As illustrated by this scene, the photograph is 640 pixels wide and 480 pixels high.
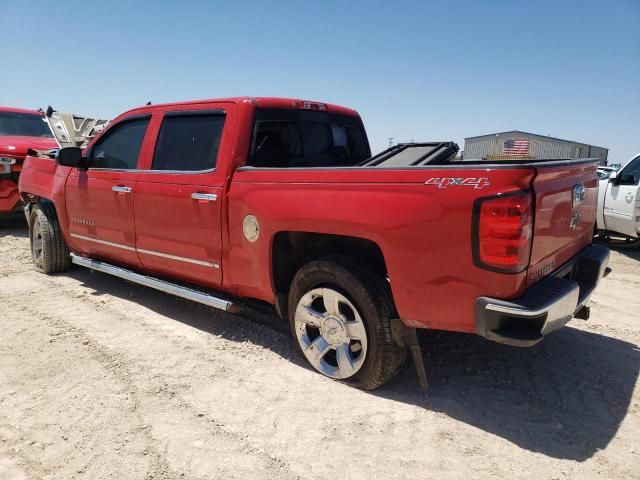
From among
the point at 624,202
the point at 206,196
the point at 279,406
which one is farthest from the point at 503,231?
the point at 624,202

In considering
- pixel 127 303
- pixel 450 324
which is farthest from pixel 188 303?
pixel 450 324

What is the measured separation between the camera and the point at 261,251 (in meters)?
3.31

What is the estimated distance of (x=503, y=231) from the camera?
2.28 metres

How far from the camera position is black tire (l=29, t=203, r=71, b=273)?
18.1ft

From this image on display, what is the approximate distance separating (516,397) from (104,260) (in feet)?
13.9

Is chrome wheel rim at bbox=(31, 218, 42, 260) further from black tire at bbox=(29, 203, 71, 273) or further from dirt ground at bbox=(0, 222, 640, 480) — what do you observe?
dirt ground at bbox=(0, 222, 640, 480)

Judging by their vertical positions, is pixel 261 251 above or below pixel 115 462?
above

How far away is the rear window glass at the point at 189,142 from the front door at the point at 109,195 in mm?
324

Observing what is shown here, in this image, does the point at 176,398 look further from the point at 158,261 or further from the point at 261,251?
the point at 158,261

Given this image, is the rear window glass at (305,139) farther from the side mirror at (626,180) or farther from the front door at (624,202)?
the side mirror at (626,180)

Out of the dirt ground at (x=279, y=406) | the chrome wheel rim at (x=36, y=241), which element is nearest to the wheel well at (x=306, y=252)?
the dirt ground at (x=279, y=406)

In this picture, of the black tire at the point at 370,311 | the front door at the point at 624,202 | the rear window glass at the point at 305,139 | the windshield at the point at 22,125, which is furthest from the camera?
the windshield at the point at 22,125

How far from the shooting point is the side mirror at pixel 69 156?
4.63 m

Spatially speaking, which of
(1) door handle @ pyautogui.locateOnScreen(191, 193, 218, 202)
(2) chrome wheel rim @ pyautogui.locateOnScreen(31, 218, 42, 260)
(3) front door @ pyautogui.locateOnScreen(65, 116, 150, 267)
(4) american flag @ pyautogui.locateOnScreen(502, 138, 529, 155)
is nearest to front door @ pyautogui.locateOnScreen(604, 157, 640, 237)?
(1) door handle @ pyautogui.locateOnScreen(191, 193, 218, 202)
